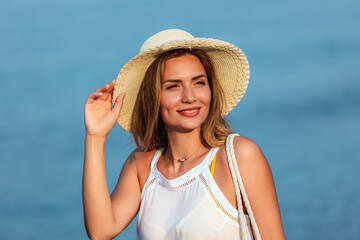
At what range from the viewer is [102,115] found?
335 cm

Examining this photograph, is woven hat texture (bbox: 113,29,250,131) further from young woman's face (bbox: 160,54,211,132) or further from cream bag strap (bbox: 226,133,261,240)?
cream bag strap (bbox: 226,133,261,240)

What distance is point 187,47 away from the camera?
3.31 metres

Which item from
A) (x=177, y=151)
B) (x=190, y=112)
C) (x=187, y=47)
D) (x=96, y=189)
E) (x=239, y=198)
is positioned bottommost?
(x=239, y=198)

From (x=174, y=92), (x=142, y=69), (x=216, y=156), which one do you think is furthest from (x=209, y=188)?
(x=142, y=69)

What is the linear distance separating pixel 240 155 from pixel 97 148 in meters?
0.77

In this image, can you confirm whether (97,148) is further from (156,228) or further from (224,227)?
(224,227)

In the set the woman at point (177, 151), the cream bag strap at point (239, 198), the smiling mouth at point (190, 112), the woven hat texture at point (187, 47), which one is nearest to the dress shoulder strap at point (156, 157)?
the woman at point (177, 151)

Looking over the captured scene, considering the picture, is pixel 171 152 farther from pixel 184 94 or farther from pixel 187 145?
pixel 184 94

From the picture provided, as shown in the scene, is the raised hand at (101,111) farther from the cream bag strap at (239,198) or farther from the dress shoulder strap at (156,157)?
the cream bag strap at (239,198)

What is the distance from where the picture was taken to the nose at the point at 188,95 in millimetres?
3213

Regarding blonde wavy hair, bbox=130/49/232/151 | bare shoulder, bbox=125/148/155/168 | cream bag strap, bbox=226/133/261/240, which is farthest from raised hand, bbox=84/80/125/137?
cream bag strap, bbox=226/133/261/240

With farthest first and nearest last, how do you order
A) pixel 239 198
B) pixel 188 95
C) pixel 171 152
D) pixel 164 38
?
pixel 171 152 → pixel 164 38 → pixel 188 95 → pixel 239 198

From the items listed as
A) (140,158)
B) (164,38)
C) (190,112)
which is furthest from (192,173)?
(164,38)

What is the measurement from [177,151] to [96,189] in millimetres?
507
